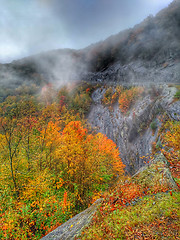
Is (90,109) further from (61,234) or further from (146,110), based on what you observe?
(61,234)

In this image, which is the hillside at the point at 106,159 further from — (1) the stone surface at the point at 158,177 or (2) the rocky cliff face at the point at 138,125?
(2) the rocky cliff face at the point at 138,125

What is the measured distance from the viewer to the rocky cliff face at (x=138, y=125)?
23.5m

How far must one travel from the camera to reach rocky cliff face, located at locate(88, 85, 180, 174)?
2346 cm

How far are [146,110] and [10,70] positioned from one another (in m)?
190

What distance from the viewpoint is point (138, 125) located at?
30.0 meters

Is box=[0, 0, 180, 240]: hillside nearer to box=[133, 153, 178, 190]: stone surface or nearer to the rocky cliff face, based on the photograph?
box=[133, 153, 178, 190]: stone surface

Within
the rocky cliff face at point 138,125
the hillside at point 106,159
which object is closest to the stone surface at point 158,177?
the hillside at point 106,159

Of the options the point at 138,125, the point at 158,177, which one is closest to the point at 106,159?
the point at 138,125

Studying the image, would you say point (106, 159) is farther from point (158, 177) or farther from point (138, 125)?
point (158, 177)

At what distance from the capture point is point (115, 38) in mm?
98625

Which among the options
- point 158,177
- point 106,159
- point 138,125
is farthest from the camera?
point 138,125

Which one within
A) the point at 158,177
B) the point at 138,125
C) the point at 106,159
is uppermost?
the point at 158,177

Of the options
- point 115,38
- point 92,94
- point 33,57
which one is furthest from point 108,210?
point 33,57

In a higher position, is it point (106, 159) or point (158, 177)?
point (158, 177)
